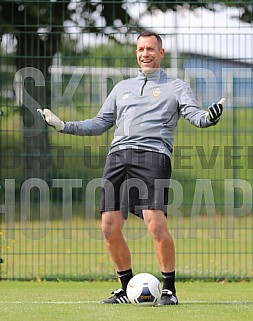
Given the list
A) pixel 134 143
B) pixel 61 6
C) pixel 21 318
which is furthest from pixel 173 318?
pixel 61 6

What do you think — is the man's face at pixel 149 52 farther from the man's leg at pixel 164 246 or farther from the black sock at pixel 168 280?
the black sock at pixel 168 280

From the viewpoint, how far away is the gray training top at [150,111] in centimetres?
754

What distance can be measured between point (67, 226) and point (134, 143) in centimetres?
357

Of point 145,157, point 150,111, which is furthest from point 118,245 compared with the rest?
point 150,111

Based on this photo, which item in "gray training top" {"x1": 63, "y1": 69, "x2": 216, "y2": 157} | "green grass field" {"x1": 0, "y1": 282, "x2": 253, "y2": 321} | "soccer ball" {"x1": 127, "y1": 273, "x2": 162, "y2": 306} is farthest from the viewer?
"gray training top" {"x1": 63, "y1": 69, "x2": 216, "y2": 157}

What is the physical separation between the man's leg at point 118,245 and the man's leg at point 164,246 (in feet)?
0.77

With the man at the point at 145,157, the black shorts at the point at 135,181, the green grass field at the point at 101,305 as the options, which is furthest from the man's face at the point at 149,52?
the green grass field at the point at 101,305

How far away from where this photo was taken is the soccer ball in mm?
7383

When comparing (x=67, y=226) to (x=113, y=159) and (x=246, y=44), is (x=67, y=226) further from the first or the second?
(x=113, y=159)

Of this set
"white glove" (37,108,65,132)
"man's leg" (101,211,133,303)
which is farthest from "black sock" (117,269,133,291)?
"white glove" (37,108,65,132)

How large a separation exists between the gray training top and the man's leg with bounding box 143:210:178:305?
47 centimetres

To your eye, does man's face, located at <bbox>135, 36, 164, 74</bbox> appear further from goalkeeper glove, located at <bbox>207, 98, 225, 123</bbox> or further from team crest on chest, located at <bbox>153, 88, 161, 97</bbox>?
goalkeeper glove, located at <bbox>207, 98, 225, 123</bbox>

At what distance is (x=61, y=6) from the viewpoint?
672 inches

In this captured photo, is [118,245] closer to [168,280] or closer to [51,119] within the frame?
[168,280]
